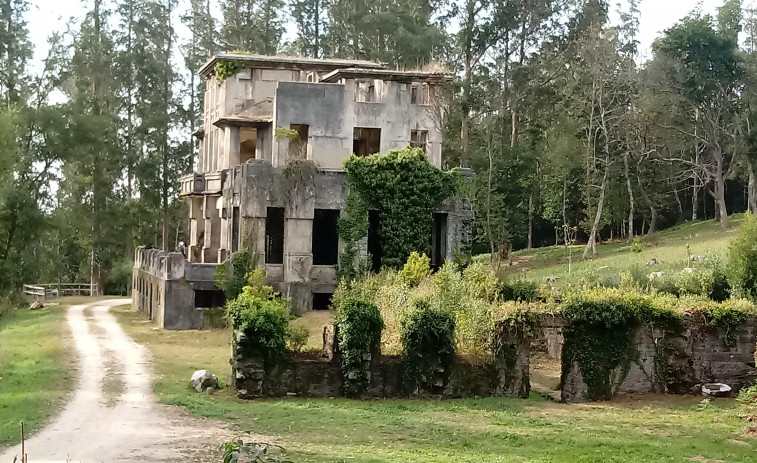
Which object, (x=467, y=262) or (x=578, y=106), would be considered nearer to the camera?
(x=467, y=262)

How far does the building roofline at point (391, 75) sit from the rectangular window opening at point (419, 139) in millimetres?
2171

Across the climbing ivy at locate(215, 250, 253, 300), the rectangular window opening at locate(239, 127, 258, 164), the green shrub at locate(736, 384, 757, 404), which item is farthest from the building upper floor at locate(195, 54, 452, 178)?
the green shrub at locate(736, 384, 757, 404)

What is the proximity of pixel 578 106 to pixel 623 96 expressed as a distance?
2596mm

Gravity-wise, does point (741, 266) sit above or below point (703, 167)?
below

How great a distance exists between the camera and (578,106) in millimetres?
50250

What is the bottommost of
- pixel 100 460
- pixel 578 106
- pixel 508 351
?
pixel 100 460

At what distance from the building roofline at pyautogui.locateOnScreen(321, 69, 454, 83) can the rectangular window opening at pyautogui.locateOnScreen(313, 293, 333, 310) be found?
912cm

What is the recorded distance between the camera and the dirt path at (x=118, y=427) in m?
14.0

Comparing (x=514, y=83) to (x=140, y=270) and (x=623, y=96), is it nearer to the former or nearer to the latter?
(x=623, y=96)

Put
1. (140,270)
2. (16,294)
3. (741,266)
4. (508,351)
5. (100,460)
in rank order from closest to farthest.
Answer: (100,460)
(508,351)
(741,266)
(140,270)
(16,294)

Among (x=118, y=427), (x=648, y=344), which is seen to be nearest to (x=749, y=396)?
(x=648, y=344)

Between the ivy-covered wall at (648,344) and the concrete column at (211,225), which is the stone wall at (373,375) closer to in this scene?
the ivy-covered wall at (648,344)

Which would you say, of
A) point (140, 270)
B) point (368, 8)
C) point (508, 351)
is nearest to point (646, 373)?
point (508, 351)

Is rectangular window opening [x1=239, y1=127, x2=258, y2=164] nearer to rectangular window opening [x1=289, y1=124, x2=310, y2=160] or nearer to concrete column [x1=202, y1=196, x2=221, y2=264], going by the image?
concrete column [x1=202, y1=196, x2=221, y2=264]
